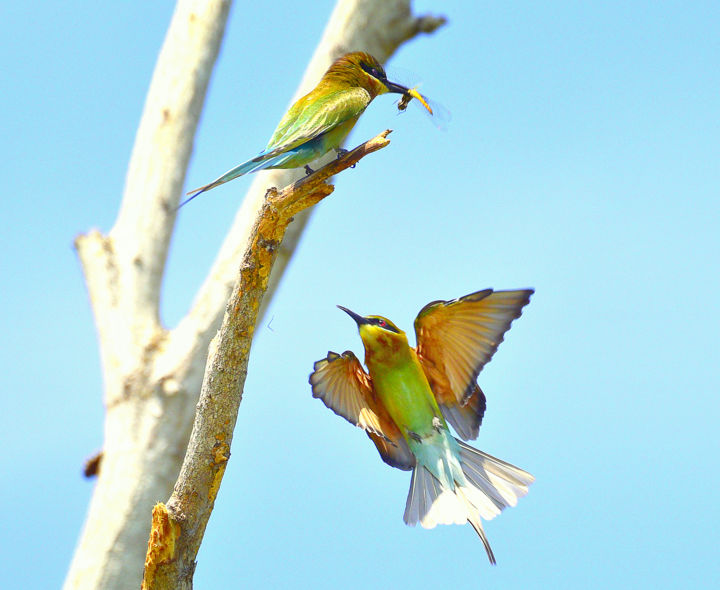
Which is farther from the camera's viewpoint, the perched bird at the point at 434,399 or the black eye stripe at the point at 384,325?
the black eye stripe at the point at 384,325

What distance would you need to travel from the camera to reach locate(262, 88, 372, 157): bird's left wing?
10.8 feet

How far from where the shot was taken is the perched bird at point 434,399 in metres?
3.34

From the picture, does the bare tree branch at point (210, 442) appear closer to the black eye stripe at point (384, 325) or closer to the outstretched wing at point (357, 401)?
the outstretched wing at point (357, 401)

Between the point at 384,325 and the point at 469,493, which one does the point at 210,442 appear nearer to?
the point at 384,325

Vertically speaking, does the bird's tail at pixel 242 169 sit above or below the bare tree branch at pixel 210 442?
above

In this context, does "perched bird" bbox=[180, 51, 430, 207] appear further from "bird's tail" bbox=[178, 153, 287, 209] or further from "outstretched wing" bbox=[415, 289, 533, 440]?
"outstretched wing" bbox=[415, 289, 533, 440]

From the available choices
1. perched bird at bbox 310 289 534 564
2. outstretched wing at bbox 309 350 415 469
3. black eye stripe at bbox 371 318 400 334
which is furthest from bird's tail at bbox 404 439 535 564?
black eye stripe at bbox 371 318 400 334

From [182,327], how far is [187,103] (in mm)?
1546

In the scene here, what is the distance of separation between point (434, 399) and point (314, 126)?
1200mm

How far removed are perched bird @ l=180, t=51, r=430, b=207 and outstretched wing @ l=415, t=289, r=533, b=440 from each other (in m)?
0.77

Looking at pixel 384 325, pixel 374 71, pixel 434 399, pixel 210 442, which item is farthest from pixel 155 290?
pixel 210 442

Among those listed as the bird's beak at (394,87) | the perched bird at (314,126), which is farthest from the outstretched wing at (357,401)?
the bird's beak at (394,87)

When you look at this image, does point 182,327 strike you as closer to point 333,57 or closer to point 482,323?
point 333,57

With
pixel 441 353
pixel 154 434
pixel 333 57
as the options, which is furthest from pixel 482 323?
pixel 333 57
